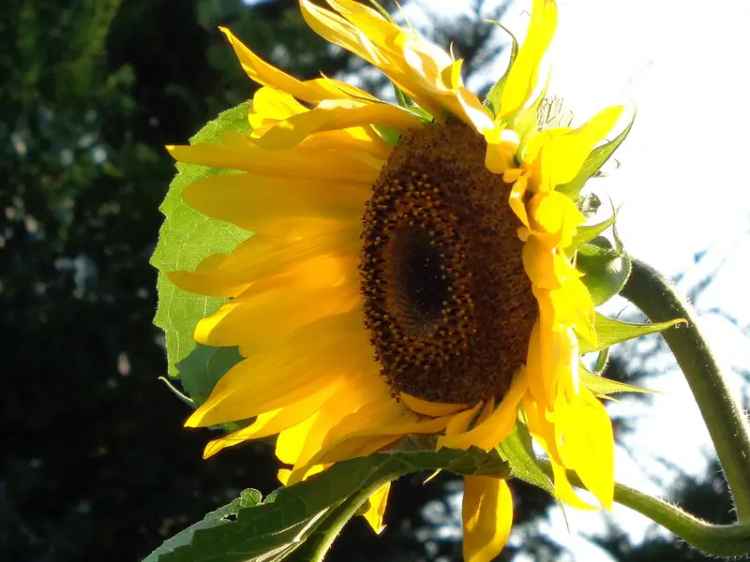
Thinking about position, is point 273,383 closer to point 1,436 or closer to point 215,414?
point 215,414

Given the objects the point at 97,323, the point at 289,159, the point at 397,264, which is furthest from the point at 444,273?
the point at 97,323

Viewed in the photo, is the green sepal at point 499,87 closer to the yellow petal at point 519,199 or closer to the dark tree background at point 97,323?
the yellow petal at point 519,199

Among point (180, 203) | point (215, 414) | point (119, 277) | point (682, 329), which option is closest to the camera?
point (682, 329)

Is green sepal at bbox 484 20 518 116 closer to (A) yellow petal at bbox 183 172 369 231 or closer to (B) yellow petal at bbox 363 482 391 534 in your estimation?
(A) yellow petal at bbox 183 172 369 231

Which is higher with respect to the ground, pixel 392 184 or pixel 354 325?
pixel 392 184

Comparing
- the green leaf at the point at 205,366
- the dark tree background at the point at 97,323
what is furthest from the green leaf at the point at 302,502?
the dark tree background at the point at 97,323

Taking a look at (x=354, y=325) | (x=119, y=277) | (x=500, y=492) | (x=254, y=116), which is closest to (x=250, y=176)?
(x=254, y=116)

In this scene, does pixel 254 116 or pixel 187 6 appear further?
pixel 187 6

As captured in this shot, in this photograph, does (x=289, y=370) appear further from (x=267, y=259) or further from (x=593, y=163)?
(x=593, y=163)
